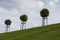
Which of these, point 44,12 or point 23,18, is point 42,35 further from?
point 23,18

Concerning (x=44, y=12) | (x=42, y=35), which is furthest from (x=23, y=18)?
(x=42, y=35)

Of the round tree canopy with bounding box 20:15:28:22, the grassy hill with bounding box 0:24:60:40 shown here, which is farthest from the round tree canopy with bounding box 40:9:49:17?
the grassy hill with bounding box 0:24:60:40

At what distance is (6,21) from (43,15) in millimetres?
24219

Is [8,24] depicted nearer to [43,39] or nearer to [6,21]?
[6,21]

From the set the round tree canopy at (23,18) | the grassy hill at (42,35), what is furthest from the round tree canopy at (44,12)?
the grassy hill at (42,35)

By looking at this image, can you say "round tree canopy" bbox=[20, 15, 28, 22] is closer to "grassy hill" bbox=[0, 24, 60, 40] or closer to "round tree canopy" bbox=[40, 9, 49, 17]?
"round tree canopy" bbox=[40, 9, 49, 17]

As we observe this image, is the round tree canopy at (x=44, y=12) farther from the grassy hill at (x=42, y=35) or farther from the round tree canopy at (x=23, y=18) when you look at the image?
the grassy hill at (x=42, y=35)

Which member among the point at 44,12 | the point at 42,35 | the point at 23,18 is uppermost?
the point at 44,12

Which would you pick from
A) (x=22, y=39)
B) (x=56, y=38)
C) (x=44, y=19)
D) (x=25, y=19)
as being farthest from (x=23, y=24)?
(x=56, y=38)

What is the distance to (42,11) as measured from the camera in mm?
92750

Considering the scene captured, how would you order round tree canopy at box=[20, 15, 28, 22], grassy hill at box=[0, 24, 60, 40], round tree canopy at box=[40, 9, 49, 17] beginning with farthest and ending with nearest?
round tree canopy at box=[20, 15, 28, 22]
round tree canopy at box=[40, 9, 49, 17]
grassy hill at box=[0, 24, 60, 40]

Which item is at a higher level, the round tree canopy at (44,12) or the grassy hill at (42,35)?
the round tree canopy at (44,12)

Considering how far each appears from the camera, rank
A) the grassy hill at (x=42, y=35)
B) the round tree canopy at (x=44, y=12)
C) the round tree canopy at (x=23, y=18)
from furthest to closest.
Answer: the round tree canopy at (x=23, y=18)
the round tree canopy at (x=44, y=12)
the grassy hill at (x=42, y=35)

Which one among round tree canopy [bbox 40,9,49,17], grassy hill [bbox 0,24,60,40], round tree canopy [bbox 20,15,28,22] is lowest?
grassy hill [bbox 0,24,60,40]
